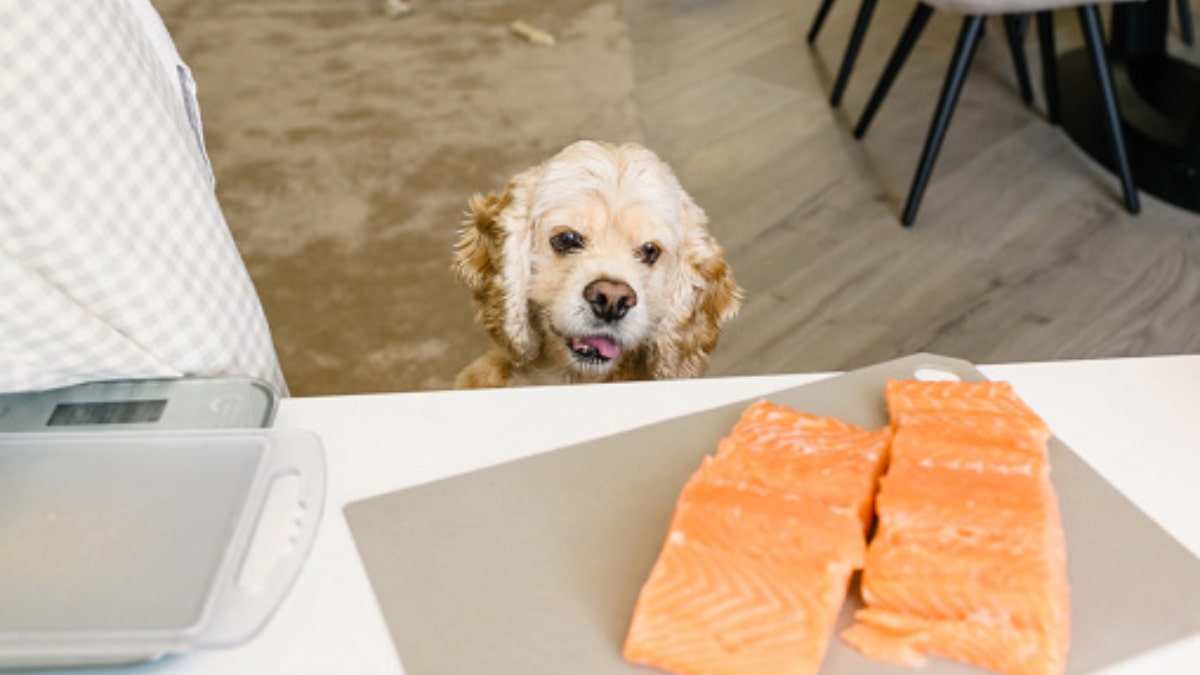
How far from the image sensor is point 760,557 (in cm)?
65

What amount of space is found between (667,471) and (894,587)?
19 cm

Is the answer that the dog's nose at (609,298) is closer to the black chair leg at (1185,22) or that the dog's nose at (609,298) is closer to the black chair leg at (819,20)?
the black chair leg at (819,20)

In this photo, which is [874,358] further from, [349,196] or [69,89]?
[69,89]

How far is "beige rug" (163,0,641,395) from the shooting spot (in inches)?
85.3

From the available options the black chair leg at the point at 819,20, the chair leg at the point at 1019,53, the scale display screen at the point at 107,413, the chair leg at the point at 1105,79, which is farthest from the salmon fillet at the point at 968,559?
the black chair leg at the point at 819,20

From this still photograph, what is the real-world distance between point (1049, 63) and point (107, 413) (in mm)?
2840

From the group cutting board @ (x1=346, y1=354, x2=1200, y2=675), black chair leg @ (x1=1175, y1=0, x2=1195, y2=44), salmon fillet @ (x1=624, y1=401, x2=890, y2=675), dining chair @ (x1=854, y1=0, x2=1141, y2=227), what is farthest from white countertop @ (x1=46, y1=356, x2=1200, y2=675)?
black chair leg @ (x1=1175, y1=0, x2=1195, y2=44)

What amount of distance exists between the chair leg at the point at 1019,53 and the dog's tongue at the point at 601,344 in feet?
7.19

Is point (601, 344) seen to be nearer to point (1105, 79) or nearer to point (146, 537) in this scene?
point (146, 537)

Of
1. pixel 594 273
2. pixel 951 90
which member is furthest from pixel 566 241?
pixel 951 90

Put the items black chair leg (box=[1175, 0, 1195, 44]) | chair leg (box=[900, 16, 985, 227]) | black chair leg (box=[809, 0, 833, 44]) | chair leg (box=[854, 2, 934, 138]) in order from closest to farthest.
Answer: chair leg (box=[900, 16, 985, 227]) < chair leg (box=[854, 2, 934, 138]) < black chair leg (box=[809, 0, 833, 44]) < black chair leg (box=[1175, 0, 1195, 44])

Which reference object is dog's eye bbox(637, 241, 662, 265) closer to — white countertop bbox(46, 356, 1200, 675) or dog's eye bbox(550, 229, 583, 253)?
dog's eye bbox(550, 229, 583, 253)

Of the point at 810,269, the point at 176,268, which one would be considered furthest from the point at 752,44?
the point at 176,268

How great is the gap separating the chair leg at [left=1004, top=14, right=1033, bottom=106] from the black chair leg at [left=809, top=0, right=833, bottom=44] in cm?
58
